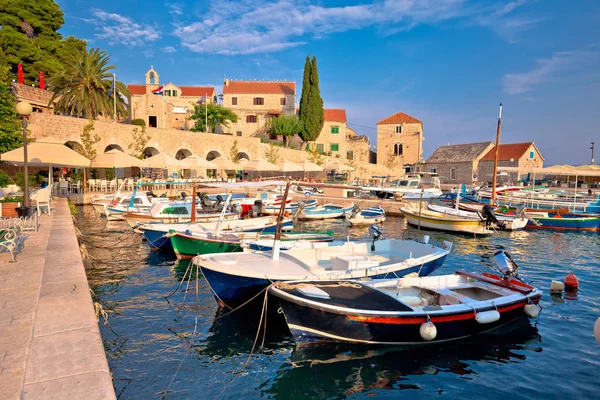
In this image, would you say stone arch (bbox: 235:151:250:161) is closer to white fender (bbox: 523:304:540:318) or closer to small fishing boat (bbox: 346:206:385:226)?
small fishing boat (bbox: 346:206:385:226)

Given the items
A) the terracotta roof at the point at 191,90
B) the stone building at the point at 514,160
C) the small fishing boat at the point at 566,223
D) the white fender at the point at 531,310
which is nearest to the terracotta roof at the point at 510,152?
the stone building at the point at 514,160

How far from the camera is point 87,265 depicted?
1356 cm

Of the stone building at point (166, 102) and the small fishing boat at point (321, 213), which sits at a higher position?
the stone building at point (166, 102)

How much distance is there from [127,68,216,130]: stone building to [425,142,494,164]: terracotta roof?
122 ft

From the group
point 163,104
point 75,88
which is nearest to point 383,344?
point 75,88

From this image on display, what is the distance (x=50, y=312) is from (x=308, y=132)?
181 ft

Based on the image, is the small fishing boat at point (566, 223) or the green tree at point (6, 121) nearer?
the green tree at point (6, 121)

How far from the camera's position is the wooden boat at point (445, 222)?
22.0 meters

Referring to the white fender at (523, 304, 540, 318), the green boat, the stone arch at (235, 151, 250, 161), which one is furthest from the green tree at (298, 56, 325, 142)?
the white fender at (523, 304, 540, 318)

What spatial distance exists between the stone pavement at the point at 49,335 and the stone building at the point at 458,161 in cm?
5984

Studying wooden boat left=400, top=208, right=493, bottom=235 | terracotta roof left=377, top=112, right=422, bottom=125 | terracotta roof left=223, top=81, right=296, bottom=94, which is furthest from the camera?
terracotta roof left=377, top=112, right=422, bottom=125

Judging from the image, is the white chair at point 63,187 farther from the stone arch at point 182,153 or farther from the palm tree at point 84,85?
the stone arch at point 182,153

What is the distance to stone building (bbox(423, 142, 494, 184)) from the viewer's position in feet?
198

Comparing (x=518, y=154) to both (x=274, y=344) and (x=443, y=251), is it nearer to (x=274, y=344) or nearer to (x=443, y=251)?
(x=443, y=251)
